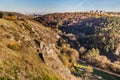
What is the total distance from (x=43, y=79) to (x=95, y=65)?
117 m

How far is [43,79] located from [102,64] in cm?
11593

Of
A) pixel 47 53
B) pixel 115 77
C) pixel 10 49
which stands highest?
pixel 10 49

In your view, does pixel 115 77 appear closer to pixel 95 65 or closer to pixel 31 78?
pixel 95 65

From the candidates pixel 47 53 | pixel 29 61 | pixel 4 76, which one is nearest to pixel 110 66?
pixel 47 53

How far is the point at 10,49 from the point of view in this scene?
4459 cm

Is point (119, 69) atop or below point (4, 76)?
below

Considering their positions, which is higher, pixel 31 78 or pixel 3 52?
pixel 3 52

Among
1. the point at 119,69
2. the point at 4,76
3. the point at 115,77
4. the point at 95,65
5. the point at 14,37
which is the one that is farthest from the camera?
the point at 95,65

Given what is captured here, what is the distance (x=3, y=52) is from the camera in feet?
133

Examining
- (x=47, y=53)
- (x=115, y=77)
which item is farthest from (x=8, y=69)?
(x=115, y=77)

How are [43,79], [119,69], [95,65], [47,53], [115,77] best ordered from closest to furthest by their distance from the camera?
[43,79] < [47,53] < [115,77] < [119,69] < [95,65]

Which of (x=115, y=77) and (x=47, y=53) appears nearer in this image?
(x=47, y=53)

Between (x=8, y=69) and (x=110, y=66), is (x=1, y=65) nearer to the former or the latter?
(x=8, y=69)

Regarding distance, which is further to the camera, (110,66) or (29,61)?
(110,66)
